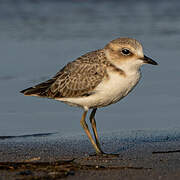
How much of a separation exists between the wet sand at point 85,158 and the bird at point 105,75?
1.27 ft

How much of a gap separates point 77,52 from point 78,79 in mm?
5275

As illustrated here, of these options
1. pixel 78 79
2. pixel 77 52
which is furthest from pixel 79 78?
pixel 77 52

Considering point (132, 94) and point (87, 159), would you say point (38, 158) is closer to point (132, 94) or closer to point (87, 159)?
point (87, 159)

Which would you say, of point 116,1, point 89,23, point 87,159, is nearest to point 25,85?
point 87,159

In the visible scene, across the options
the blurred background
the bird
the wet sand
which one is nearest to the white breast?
the bird

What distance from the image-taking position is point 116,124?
358 inches

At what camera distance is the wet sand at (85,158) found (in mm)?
6250

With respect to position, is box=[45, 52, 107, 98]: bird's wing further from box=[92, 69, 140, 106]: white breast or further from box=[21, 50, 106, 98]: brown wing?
box=[92, 69, 140, 106]: white breast

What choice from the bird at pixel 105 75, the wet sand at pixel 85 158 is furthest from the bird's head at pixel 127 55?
the wet sand at pixel 85 158

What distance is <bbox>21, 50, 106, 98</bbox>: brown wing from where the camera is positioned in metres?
7.52

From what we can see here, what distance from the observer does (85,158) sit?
7242 millimetres

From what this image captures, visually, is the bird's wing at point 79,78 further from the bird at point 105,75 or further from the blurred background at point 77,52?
the blurred background at point 77,52

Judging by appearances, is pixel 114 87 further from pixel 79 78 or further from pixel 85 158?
pixel 85 158

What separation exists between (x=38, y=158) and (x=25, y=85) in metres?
4.45
